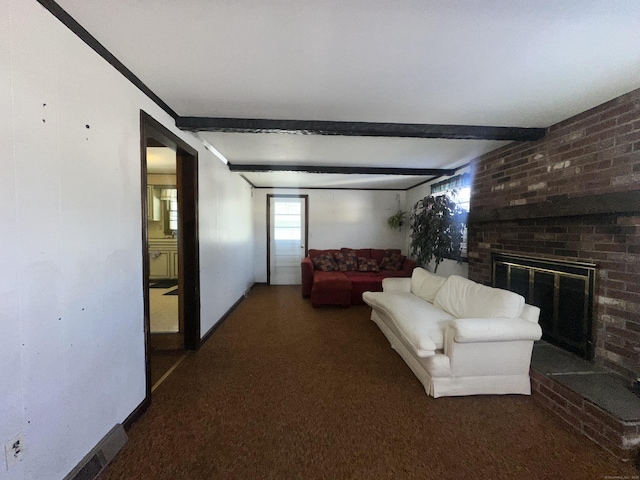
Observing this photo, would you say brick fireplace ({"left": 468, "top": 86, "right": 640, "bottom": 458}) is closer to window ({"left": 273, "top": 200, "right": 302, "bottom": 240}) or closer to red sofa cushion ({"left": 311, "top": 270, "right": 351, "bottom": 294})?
red sofa cushion ({"left": 311, "top": 270, "right": 351, "bottom": 294})

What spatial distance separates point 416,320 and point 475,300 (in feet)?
1.85

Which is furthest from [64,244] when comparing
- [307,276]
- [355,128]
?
[307,276]

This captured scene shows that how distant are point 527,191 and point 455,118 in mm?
1181

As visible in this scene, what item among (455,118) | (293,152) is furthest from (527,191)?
(293,152)

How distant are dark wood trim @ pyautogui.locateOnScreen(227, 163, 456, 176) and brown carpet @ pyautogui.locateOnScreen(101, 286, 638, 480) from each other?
2.52 m

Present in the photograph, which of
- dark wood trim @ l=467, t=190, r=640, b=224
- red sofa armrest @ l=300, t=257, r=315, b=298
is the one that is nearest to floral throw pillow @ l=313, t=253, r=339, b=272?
red sofa armrest @ l=300, t=257, r=315, b=298

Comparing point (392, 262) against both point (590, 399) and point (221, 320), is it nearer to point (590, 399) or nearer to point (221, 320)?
point (221, 320)

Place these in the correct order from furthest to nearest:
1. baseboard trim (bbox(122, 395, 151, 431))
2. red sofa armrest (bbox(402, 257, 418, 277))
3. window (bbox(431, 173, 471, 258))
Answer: red sofa armrest (bbox(402, 257, 418, 277))
window (bbox(431, 173, 471, 258))
baseboard trim (bbox(122, 395, 151, 431))

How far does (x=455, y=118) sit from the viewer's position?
2.29 metres

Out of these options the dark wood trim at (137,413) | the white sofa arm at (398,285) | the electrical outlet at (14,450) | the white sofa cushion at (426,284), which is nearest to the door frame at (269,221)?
the white sofa arm at (398,285)

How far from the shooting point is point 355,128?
237 cm

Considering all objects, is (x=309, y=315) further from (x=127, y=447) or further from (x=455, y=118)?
(x=455, y=118)

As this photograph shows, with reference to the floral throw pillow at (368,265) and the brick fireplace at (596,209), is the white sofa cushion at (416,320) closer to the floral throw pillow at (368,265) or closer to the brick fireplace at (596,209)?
the brick fireplace at (596,209)

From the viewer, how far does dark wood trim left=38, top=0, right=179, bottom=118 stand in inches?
45.5
